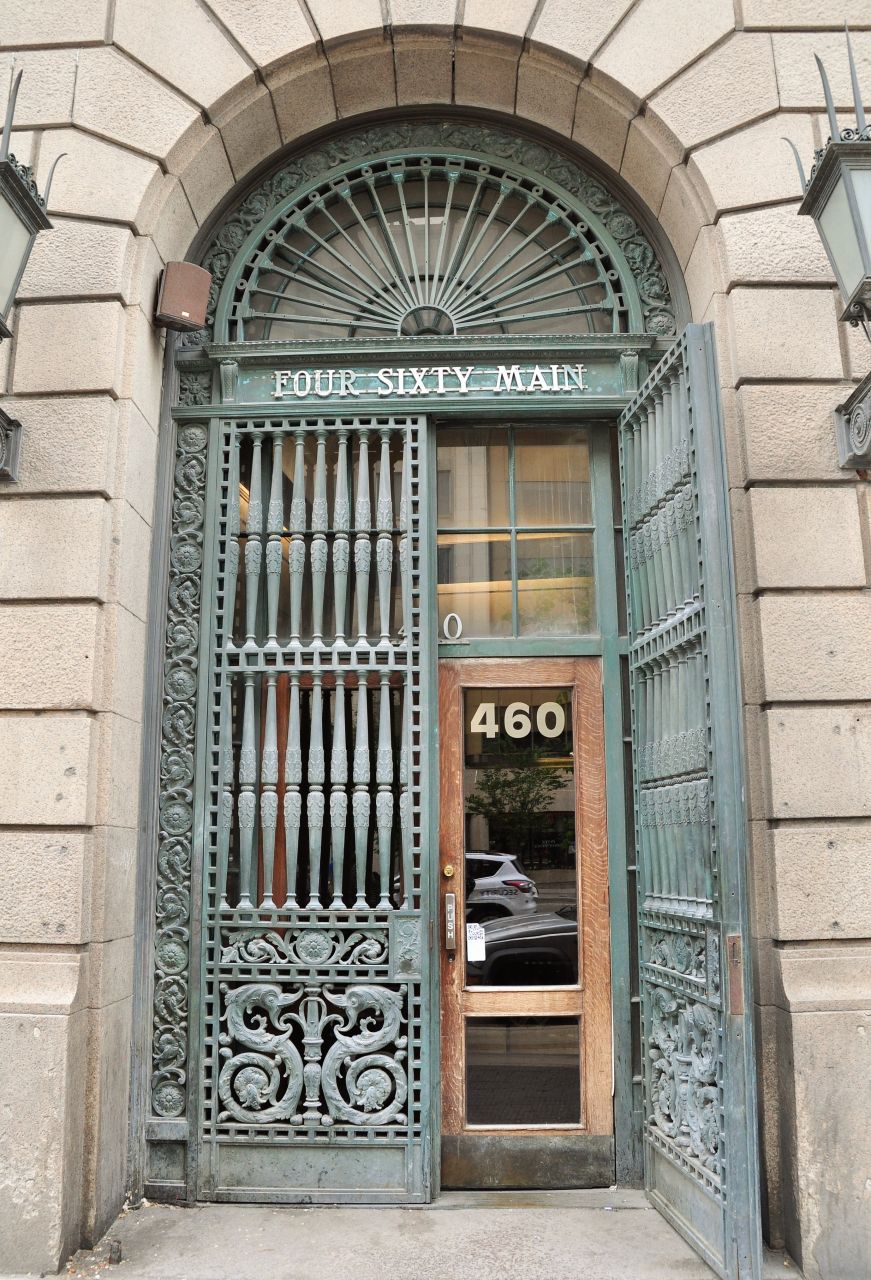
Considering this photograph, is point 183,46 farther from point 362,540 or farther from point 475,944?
point 475,944

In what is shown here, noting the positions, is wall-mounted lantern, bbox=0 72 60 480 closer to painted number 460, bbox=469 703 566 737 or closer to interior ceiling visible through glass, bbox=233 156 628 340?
interior ceiling visible through glass, bbox=233 156 628 340

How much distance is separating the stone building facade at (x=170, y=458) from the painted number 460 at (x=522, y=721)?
1199 millimetres

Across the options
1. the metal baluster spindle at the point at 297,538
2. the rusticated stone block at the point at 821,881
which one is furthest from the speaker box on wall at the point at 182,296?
the rusticated stone block at the point at 821,881

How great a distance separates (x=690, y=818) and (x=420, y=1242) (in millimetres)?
2459

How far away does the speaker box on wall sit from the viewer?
5840mm

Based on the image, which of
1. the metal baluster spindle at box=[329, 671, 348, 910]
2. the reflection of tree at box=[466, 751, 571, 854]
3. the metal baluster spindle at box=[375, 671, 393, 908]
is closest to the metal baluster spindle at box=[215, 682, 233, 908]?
the metal baluster spindle at box=[329, 671, 348, 910]

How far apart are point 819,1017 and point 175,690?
3831 mm

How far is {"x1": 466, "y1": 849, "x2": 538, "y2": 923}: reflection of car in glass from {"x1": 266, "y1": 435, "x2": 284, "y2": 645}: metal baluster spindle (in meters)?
1.83

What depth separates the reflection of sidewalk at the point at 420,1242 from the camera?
15.1 feet

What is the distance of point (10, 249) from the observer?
185 inches

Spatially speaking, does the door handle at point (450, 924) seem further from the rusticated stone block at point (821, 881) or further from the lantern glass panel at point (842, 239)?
the lantern glass panel at point (842, 239)

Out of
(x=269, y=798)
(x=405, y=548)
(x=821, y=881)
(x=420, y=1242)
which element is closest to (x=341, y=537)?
(x=405, y=548)

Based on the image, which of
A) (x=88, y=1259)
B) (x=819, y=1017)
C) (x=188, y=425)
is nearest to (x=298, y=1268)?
(x=88, y=1259)

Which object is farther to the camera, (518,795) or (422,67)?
(422,67)
